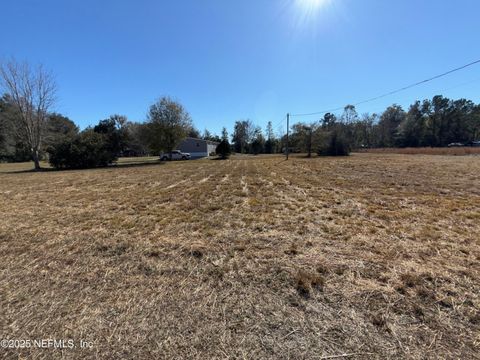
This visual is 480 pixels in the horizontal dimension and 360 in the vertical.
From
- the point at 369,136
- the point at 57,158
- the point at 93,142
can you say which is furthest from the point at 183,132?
the point at 369,136

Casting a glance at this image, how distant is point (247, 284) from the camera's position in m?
2.62

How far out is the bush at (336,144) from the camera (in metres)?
37.6

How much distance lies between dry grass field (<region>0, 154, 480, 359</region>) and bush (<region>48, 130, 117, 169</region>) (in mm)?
22786

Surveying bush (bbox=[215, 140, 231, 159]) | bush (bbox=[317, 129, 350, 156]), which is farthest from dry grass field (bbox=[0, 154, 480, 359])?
bush (bbox=[317, 129, 350, 156])

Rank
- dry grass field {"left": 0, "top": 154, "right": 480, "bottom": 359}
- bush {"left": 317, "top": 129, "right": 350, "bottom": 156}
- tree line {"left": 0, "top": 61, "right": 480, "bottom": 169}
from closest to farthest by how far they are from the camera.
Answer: dry grass field {"left": 0, "top": 154, "right": 480, "bottom": 359}
tree line {"left": 0, "top": 61, "right": 480, "bottom": 169}
bush {"left": 317, "top": 129, "right": 350, "bottom": 156}

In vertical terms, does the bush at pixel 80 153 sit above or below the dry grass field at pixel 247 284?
above

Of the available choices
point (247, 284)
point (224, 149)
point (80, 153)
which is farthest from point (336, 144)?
point (247, 284)

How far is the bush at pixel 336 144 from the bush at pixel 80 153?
104 feet

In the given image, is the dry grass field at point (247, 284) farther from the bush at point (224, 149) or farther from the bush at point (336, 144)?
A: the bush at point (336, 144)

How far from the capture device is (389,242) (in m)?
3.68

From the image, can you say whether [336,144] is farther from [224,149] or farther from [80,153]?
[80,153]

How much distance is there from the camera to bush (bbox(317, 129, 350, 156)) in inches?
1479

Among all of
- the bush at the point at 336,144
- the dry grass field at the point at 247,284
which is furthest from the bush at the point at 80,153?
the bush at the point at 336,144

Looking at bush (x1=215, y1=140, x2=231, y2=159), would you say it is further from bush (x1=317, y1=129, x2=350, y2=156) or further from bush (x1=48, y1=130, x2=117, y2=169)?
bush (x1=48, y1=130, x2=117, y2=169)
